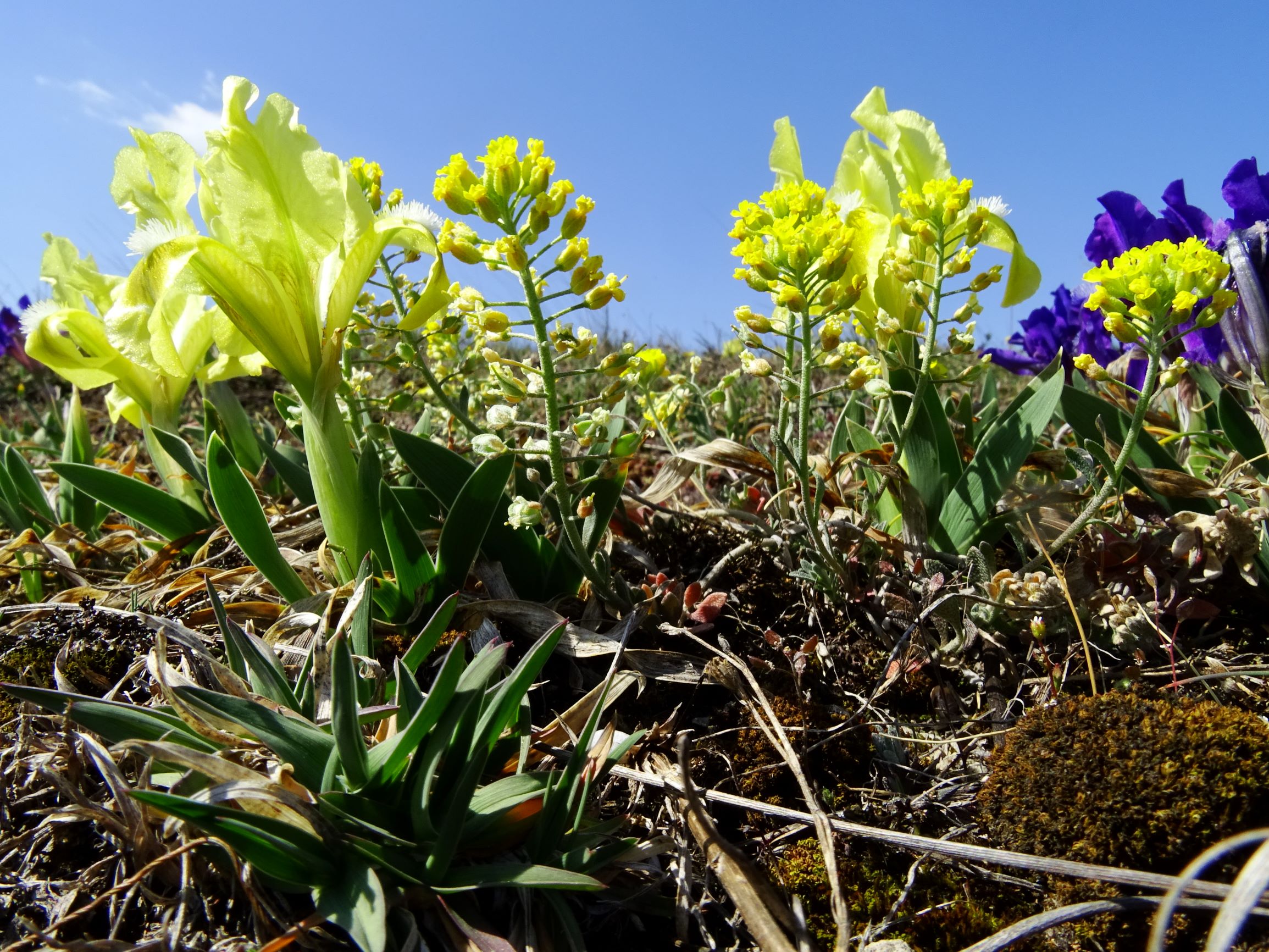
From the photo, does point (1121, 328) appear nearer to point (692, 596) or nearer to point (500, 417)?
point (692, 596)

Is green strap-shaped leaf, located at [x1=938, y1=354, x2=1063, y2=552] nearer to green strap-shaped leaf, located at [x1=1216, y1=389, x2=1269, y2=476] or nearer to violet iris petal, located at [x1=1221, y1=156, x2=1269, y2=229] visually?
green strap-shaped leaf, located at [x1=1216, y1=389, x2=1269, y2=476]

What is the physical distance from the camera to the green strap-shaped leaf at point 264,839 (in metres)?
1.00

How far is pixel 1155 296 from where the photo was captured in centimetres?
145

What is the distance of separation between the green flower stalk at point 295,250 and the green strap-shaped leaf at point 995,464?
3.93 ft

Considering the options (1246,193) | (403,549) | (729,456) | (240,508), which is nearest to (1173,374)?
(729,456)

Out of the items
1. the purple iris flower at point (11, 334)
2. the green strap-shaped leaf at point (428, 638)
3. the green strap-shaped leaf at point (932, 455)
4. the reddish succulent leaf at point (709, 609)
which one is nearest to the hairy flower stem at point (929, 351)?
the green strap-shaped leaf at point (932, 455)

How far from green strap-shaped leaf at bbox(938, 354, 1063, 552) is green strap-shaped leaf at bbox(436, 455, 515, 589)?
100 cm

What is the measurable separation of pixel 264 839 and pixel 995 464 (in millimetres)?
1542

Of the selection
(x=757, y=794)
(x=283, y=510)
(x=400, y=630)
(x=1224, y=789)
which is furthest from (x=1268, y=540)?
(x=283, y=510)

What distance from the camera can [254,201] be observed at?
152cm

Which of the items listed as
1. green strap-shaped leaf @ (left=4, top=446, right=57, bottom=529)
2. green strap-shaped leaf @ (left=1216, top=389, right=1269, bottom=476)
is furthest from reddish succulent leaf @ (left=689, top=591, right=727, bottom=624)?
green strap-shaped leaf @ (left=4, top=446, right=57, bottom=529)

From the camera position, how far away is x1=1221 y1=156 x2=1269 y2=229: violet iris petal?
212 cm

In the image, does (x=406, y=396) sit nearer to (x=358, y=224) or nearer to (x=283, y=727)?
(x=358, y=224)

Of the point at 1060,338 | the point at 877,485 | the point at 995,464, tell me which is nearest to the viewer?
the point at 995,464
